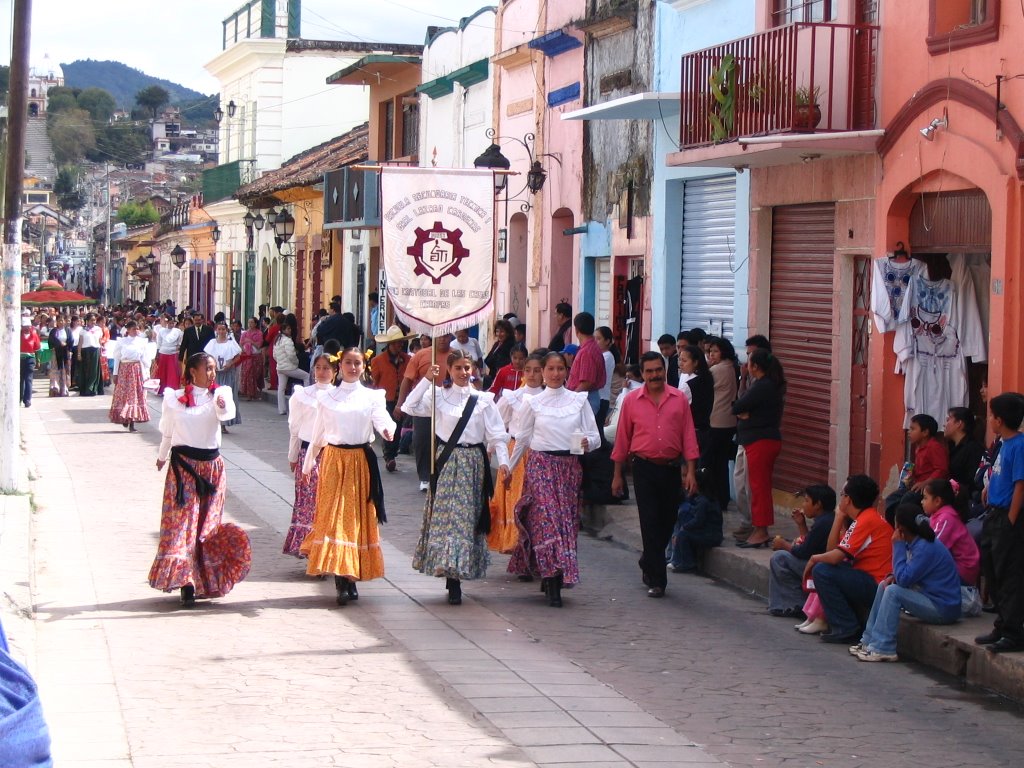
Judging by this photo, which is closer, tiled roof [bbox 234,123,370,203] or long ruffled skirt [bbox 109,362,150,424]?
long ruffled skirt [bbox 109,362,150,424]

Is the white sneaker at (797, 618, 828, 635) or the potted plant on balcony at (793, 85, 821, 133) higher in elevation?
the potted plant on balcony at (793, 85, 821, 133)

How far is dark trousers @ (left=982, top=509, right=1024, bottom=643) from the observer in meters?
8.66

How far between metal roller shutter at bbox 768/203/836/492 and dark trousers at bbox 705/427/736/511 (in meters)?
1.27

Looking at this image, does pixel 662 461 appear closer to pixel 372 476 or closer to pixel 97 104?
pixel 372 476

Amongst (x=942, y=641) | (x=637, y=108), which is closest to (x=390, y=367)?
(x=637, y=108)

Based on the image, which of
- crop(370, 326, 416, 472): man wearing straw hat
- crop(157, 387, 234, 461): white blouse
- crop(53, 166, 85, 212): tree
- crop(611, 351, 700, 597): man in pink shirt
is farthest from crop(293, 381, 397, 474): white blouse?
crop(53, 166, 85, 212): tree

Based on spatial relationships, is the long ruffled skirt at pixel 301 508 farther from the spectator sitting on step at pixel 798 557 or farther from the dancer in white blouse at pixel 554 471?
the spectator sitting on step at pixel 798 557

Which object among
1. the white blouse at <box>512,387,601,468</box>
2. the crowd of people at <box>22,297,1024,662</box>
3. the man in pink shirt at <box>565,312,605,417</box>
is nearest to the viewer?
the crowd of people at <box>22,297,1024,662</box>

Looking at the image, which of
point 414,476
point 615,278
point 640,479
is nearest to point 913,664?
point 640,479

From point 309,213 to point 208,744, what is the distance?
3224 cm

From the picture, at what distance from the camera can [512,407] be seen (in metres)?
11.0

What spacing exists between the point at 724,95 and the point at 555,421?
16.1 ft

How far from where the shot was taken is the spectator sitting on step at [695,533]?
482 inches

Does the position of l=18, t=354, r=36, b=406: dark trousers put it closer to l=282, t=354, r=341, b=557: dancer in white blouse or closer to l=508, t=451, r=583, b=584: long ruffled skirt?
l=282, t=354, r=341, b=557: dancer in white blouse
